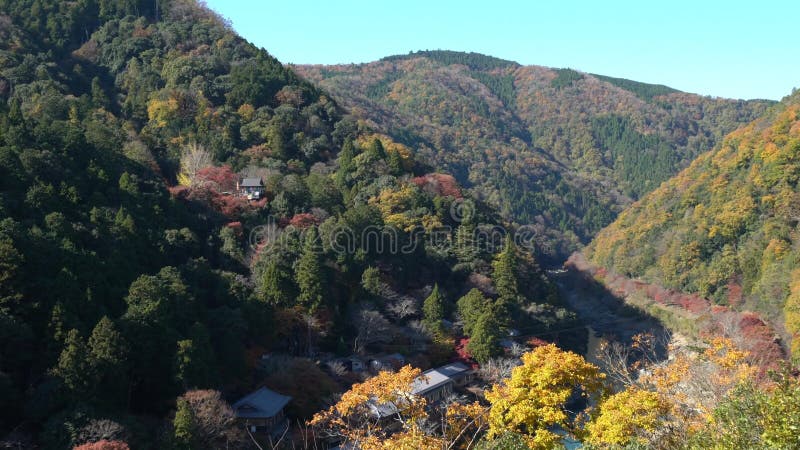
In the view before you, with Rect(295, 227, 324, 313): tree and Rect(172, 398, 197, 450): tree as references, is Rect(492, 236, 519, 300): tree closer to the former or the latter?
Rect(295, 227, 324, 313): tree

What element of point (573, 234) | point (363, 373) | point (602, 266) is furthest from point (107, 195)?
point (573, 234)

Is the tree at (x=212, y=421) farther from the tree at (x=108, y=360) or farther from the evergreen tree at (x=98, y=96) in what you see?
the evergreen tree at (x=98, y=96)

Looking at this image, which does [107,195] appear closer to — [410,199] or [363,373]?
[363,373]

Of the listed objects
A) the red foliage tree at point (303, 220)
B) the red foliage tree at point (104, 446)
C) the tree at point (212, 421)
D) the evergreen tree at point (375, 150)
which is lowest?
the tree at point (212, 421)

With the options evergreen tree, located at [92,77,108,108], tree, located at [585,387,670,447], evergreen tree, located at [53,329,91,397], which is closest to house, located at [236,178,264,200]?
evergreen tree, located at [92,77,108,108]

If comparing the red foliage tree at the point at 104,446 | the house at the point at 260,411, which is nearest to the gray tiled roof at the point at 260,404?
the house at the point at 260,411

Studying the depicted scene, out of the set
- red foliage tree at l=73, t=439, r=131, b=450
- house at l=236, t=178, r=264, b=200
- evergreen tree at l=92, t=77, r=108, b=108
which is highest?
evergreen tree at l=92, t=77, r=108, b=108
